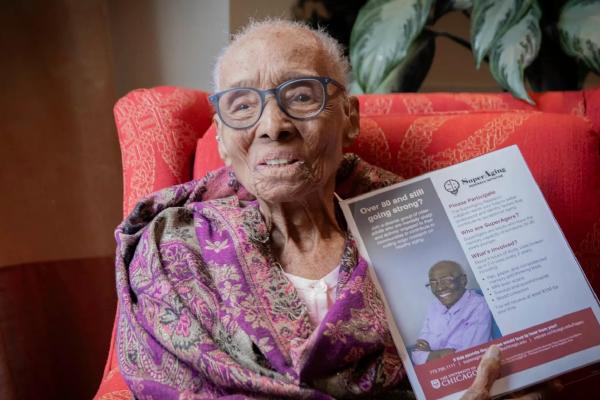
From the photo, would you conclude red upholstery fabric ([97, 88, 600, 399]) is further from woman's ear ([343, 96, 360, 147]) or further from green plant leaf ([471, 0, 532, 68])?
green plant leaf ([471, 0, 532, 68])

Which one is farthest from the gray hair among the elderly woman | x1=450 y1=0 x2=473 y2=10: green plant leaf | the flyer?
x1=450 y1=0 x2=473 y2=10: green plant leaf

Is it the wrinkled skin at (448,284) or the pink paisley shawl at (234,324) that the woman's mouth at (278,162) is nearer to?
the pink paisley shawl at (234,324)

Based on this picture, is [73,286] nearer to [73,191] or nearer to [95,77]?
[73,191]

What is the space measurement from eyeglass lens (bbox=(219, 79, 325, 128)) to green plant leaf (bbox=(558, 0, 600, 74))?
3.63 feet

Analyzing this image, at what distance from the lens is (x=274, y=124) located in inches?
35.7

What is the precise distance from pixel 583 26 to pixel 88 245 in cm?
163

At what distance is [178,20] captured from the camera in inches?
67.9

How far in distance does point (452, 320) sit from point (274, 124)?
1.34 feet

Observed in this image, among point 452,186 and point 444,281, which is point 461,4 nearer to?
point 452,186

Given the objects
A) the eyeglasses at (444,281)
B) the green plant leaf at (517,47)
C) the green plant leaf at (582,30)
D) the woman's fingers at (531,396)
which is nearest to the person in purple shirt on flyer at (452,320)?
the eyeglasses at (444,281)

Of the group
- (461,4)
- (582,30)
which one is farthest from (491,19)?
(582,30)

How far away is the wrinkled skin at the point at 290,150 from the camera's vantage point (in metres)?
0.92

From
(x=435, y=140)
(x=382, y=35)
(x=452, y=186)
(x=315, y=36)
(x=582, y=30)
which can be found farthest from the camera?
(x=382, y=35)

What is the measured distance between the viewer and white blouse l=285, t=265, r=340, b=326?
0.96 metres
